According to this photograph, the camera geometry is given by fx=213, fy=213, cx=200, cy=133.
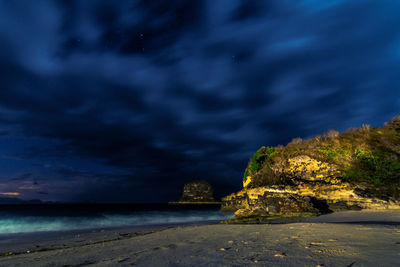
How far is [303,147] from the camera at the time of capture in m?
22.1

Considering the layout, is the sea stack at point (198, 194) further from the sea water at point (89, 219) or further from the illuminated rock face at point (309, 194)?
the illuminated rock face at point (309, 194)

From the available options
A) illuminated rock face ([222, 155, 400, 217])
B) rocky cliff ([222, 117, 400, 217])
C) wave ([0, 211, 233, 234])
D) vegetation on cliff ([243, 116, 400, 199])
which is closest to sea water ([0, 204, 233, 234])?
wave ([0, 211, 233, 234])

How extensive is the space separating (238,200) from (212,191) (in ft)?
412

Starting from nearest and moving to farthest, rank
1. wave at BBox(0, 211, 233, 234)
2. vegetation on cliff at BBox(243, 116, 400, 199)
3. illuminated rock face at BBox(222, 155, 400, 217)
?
illuminated rock face at BBox(222, 155, 400, 217) → vegetation on cliff at BBox(243, 116, 400, 199) → wave at BBox(0, 211, 233, 234)

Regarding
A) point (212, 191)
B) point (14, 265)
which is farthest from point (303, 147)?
point (212, 191)

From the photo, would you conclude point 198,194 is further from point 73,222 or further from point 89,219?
point 73,222

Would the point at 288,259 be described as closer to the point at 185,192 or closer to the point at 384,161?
the point at 384,161

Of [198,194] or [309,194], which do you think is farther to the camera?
[198,194]

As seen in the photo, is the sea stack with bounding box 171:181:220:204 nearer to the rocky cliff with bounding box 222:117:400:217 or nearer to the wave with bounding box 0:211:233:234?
the wave with bounding box 0:211:233:234

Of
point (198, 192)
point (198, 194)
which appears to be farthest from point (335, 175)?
point (198, 192)

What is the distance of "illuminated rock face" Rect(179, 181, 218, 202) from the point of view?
153500 mm

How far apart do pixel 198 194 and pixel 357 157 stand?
143m

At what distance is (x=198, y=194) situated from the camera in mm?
154500

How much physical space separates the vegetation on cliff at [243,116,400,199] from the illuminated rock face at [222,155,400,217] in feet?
0.84
